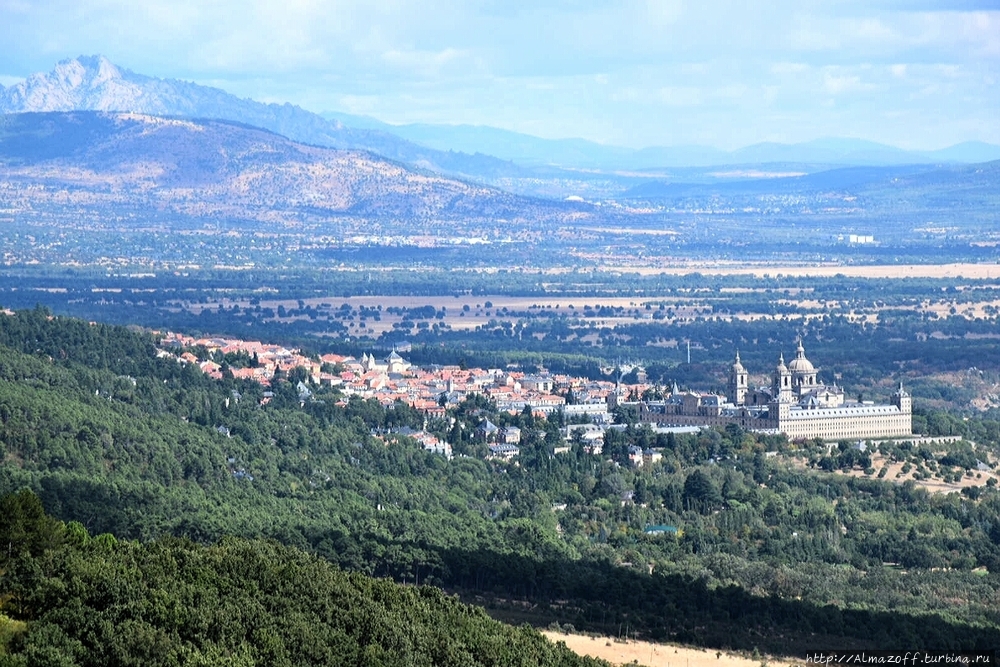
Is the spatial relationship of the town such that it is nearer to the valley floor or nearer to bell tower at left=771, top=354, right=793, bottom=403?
bell tower at left=771, top=354, right=793, bottom=403

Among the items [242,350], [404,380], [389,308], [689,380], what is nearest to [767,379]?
[689,380]

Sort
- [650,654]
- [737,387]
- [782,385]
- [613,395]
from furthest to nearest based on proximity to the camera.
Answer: [613,395] → [737,387] → [782,385] → [650,654]

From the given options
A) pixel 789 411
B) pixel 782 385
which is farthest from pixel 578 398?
pixel 789 411

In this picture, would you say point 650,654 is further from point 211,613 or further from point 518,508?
point 518,508

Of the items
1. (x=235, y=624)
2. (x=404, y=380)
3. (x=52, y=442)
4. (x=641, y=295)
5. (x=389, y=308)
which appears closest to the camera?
(x=235, y=624)

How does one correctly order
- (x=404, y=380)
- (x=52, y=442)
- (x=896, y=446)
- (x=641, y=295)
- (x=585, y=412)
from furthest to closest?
1. (x=641, y=295)
2. (x=404, y=380)
3. (x=585, y=412)
4. (x=896, y=446)
5. (x=52, y=442)

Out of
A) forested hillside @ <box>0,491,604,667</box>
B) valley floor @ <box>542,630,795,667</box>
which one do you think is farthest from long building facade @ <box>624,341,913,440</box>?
forested hillside @ <box>0,491,604,667</box>

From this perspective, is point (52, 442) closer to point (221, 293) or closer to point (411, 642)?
point (411, 642)
